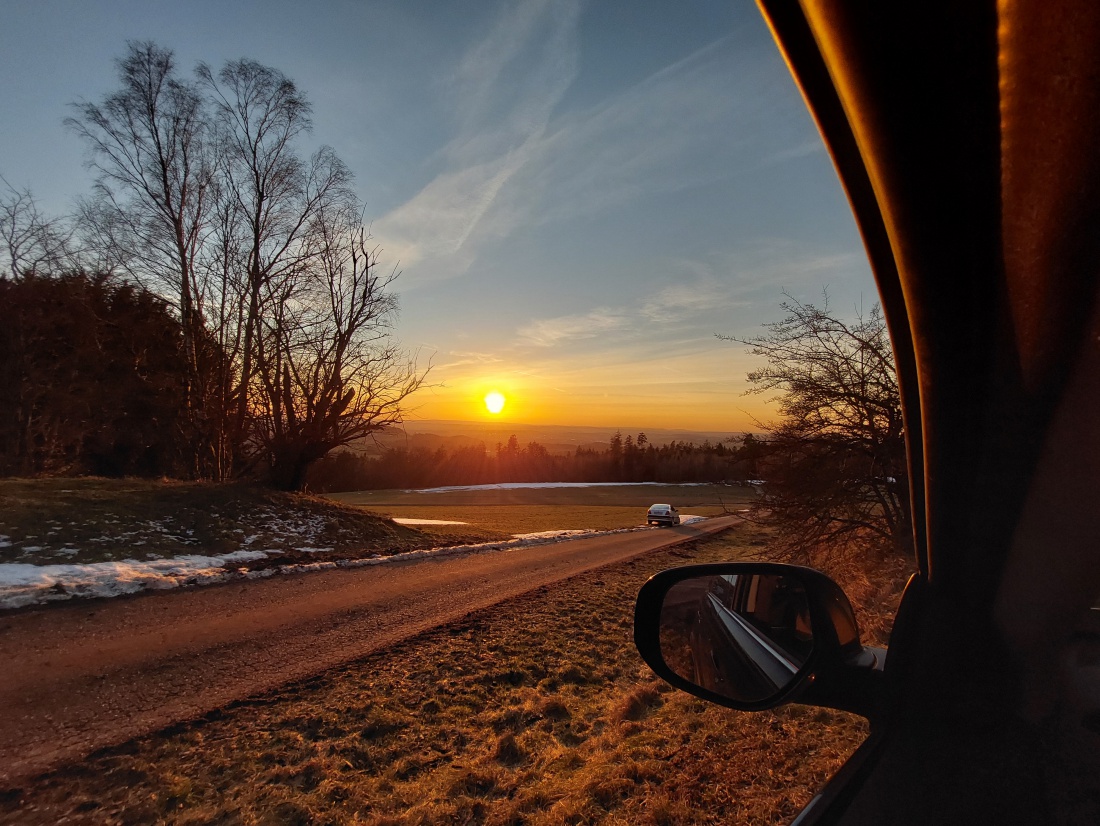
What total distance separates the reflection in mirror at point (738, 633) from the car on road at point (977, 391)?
0.16 meters

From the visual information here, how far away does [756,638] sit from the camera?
6.86 ft

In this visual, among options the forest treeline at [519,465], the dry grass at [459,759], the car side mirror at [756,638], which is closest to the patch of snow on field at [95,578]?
the dry grass at [459,759]

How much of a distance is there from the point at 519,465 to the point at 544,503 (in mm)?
32854

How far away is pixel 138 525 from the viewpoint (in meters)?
10.4

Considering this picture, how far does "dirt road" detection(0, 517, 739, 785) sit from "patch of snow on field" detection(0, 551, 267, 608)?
1.42 ft

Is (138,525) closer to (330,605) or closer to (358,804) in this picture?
(330,605)

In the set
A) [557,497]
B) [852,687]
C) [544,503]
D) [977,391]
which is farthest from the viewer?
[557,497]

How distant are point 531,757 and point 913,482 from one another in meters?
3.24

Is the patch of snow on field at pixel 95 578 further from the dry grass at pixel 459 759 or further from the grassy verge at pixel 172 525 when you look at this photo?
the dry grass at pixel 459 759

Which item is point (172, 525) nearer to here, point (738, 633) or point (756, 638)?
point (738, 633)

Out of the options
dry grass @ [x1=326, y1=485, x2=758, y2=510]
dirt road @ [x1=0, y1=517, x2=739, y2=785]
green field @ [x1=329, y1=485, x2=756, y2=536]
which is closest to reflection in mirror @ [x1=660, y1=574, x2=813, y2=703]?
dirt road @ [x1=0, y1=517, x2=739, y2=785]

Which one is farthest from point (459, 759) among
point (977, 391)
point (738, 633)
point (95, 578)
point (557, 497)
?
point (557, 497)

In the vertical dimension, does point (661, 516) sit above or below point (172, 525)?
below

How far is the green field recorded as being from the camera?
109 ft
